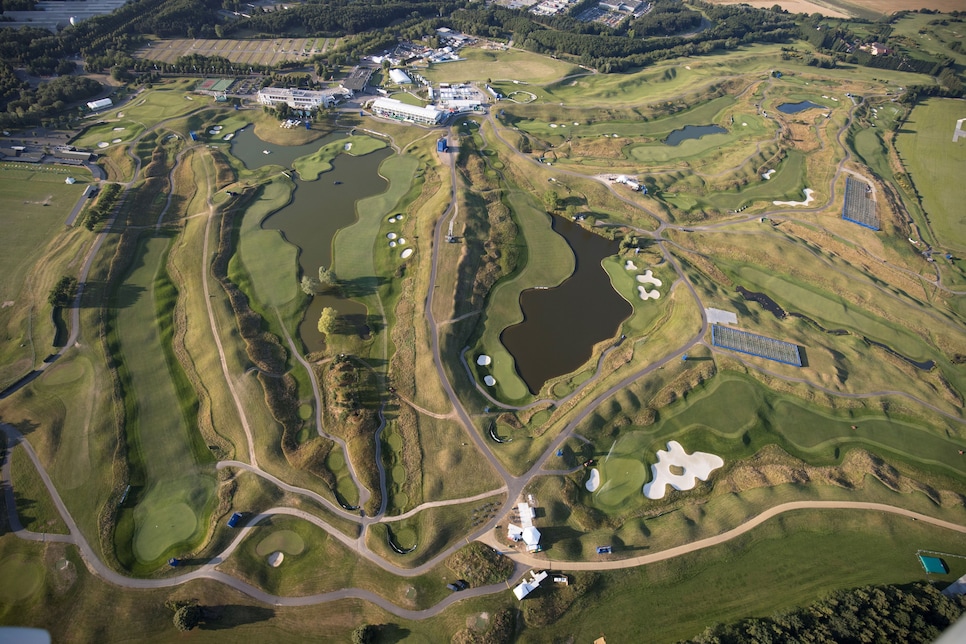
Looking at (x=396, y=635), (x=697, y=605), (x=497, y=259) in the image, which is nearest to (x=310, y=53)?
(x=497, y=259)

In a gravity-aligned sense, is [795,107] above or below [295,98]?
above

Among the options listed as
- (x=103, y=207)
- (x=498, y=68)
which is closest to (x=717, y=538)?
(x=103, y=207)

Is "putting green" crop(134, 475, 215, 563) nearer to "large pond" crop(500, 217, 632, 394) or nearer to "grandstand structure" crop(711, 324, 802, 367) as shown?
"large pond" crop(500, 217, 632, 394)

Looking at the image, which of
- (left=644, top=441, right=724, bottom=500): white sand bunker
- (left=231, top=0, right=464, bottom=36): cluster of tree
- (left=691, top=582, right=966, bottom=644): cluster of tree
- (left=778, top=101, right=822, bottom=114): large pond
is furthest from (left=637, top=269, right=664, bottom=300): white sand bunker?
(left=231, top=0, right=464, bottom=36): cluster of tree

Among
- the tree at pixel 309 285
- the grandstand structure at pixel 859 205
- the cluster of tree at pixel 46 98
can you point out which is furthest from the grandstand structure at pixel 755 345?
the cluster of tree at pixel 46 98

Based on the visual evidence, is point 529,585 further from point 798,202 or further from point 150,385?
point 798,202

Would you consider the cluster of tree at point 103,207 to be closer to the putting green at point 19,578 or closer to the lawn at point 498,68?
the putting green at point 19,578
